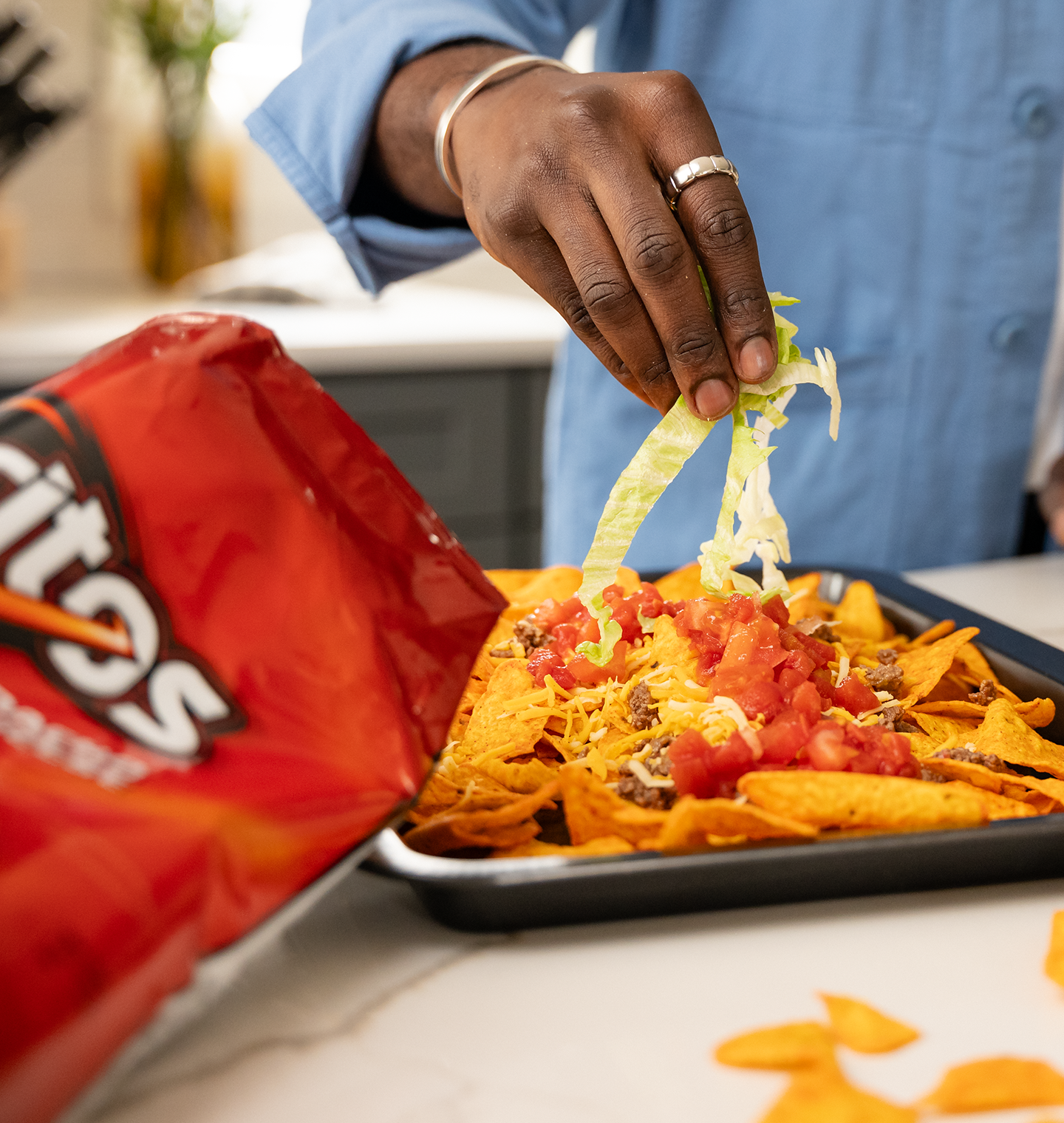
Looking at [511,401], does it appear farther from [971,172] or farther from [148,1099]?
[148,1099]

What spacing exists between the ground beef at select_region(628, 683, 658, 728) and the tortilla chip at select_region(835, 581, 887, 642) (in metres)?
0.29

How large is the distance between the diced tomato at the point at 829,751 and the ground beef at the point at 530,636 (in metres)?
0.27

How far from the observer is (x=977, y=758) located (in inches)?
28.5

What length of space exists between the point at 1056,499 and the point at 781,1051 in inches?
41.7

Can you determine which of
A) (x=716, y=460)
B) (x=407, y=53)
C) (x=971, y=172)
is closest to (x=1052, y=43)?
(x=971, y=172)

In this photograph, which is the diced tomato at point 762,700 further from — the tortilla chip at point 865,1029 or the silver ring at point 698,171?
the silver ring at point 698,171

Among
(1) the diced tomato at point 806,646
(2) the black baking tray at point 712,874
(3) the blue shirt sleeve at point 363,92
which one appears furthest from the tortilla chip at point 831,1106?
(3) the blue shirt sleeve at point 363,92

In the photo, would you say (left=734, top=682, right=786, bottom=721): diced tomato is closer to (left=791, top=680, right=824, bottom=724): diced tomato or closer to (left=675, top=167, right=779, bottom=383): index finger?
(left=791, top=680, right=824, bottom=724): diced tomato

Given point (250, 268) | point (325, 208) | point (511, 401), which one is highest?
point (325, 208)

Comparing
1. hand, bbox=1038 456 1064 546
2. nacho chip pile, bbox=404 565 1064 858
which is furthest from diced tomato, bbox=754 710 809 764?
hand, bbox=1038 456 1064 546

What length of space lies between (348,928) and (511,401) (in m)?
1.80

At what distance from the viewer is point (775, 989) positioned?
577mm

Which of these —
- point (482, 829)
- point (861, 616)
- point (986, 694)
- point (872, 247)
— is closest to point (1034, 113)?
point (872, 247)

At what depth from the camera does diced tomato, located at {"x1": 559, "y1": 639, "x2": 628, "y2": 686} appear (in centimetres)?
81
